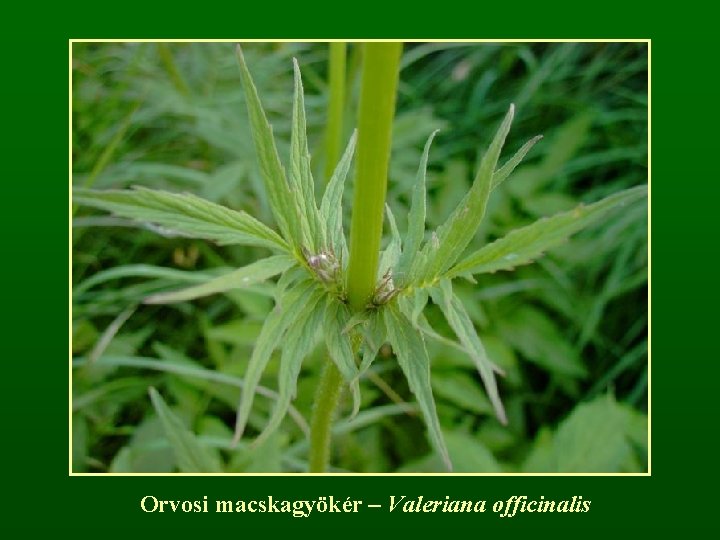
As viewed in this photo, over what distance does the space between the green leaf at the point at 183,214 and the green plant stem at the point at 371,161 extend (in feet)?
0.28

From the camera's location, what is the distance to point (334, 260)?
2.65ft

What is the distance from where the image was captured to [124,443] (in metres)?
1.69

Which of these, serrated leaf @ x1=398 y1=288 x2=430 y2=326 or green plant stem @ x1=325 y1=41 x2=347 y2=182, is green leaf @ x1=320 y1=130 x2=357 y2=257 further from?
green plant stem @ x1=325 y1=41 x2=347 y2=182

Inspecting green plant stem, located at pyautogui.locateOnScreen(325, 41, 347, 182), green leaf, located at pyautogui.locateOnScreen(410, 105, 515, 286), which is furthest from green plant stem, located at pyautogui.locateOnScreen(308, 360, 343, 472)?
green plant stem, located at pyautogui.locateOnScreen(325, 41, 347, 182)

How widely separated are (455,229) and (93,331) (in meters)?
1.27

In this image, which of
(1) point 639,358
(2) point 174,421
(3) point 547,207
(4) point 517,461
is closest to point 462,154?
(3) point 547,207

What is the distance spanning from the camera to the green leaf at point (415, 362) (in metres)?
0.68

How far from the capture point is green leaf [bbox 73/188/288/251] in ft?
2.15

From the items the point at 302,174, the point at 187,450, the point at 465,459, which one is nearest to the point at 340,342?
the point at 302,174

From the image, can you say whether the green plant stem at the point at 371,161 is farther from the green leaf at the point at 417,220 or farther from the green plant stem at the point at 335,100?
the green plant stem at the point at 335,100

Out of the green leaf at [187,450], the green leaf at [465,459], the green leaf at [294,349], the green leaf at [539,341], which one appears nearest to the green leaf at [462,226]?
the green leaf at [294,349]

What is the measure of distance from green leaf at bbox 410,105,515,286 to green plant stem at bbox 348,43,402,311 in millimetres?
53

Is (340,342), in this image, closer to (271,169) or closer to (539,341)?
(271,169)

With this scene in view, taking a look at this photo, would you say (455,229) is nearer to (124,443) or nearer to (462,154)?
(124,443)
